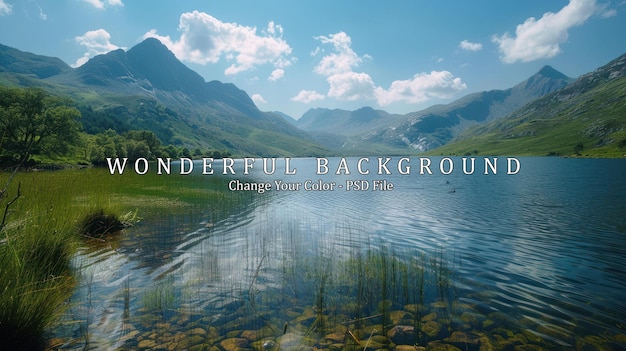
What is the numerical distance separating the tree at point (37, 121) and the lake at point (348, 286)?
85.0m

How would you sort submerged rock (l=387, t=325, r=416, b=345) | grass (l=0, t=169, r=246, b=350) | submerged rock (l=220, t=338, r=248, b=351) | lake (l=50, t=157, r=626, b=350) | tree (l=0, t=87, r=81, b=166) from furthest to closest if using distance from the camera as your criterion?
tree (l=0, t=87, r=81, b=166) → lake (l=50, t=157, r=626, b=350) → submerged rock (l=387, t=325, r=416, b=345) → submerged rock (l=220, t=338, r=248, b=351) → grass (l=0, t=169, r=246, b=350)

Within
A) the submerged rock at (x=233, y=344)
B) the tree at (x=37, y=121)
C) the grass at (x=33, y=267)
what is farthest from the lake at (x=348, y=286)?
the tree at (x=37, y=121)

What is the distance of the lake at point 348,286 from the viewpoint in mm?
10570

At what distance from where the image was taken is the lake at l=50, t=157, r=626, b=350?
10.6 m

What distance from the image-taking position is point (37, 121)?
291ft

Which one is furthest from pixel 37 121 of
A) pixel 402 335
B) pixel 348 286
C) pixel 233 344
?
pixel 402 335

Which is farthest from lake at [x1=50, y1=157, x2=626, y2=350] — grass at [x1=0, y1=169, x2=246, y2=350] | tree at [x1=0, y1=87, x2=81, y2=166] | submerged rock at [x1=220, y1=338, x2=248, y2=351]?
tree at [x1=0, y1=87, x2=81, y2=166]

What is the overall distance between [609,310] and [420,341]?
9.00 metres

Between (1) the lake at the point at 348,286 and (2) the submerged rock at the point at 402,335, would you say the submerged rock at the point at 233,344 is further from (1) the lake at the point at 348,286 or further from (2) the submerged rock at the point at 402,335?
(2) the submerged rock at the point at 402,335

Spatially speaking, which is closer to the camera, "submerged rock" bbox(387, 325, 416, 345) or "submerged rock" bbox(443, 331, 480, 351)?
"submerged rock" bbox(443, 331, 480, 351)

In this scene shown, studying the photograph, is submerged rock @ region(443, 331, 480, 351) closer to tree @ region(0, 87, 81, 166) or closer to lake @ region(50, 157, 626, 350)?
lake @ region(50, 157, 626, 350)

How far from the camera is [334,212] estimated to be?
37500 mm

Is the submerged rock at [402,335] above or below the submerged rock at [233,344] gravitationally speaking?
below

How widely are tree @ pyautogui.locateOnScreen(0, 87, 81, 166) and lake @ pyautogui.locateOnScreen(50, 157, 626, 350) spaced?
279 ft
